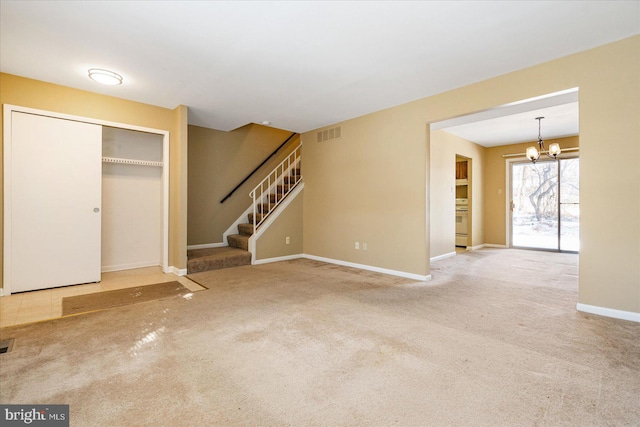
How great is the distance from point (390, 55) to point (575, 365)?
3.13 metres

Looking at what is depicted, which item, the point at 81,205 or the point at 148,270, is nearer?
the point at 81,205

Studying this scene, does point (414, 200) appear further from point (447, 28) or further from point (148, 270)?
point (148, 270)

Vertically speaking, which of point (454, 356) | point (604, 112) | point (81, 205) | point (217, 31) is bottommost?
point (454, 356)

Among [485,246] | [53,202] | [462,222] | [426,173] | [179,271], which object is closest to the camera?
[53,202]

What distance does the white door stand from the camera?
11.8ft

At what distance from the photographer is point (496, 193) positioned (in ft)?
26.1

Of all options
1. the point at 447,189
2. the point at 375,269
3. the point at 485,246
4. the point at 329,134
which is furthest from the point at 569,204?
the point at 329,134

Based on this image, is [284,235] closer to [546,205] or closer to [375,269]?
[375,269]

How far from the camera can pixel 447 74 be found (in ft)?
11.5

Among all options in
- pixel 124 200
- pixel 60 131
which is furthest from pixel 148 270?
pixel 60 131

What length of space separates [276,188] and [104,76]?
3778 millimetres

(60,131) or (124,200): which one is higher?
(60,131)

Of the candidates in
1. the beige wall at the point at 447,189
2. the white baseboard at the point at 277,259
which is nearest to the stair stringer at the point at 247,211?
the white baseboard at the point at 277,259

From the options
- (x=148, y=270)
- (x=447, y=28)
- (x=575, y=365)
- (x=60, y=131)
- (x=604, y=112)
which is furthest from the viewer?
(x=148, y=270)
